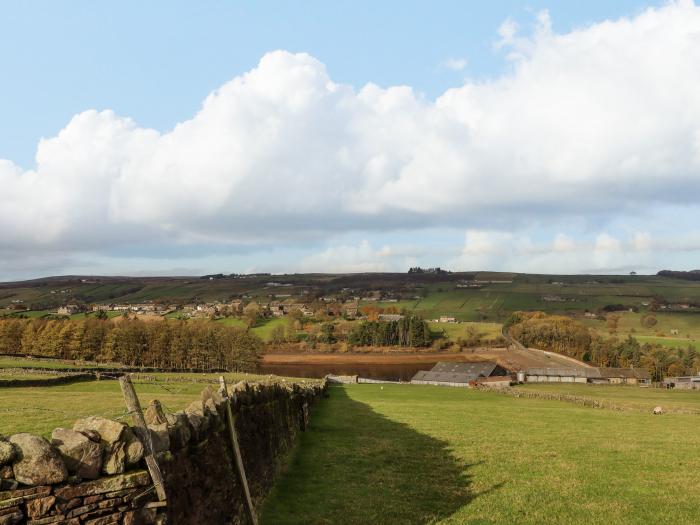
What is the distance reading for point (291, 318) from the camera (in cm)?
18550

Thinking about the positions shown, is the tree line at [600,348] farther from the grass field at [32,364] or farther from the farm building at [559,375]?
the grass field at [32,364]

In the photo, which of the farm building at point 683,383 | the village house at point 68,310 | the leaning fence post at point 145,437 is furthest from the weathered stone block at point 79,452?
the village house at point 68,310

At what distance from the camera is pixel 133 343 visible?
108 metres

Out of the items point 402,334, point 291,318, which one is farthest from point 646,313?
point 291,318

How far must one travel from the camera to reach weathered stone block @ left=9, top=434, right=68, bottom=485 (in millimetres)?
6484

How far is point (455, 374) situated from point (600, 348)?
5427cm

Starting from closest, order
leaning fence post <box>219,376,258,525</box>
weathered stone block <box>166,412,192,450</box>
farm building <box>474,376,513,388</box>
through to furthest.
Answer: weathered stone block <box>166,412,192,450</box> < leaning fence post <box>219,376,258,525</box> < farm building <box>474,376,513,388</box>

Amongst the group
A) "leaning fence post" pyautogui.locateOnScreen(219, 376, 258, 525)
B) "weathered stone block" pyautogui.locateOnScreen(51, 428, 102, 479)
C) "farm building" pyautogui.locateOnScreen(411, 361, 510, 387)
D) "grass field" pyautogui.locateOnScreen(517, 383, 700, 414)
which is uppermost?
"weathered stone block" pyautogui.locateOnScreen(51, 428, 102, 479)

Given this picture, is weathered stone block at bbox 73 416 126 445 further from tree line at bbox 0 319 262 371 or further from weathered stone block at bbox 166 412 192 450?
tree line at bbox 0 319 262 371

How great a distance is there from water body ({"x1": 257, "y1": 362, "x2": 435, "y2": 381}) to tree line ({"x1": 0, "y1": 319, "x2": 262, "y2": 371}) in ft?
29.4

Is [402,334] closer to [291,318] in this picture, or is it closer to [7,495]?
[291,318]

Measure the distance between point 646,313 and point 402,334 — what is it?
95.3 metres

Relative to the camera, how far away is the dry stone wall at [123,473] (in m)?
6.52

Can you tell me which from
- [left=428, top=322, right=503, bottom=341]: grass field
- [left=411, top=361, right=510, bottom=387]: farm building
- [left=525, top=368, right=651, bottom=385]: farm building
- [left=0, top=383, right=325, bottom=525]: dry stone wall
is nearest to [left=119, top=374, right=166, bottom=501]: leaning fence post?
[left=0, top=383, right=325, bottom=525]: dry stone wall
